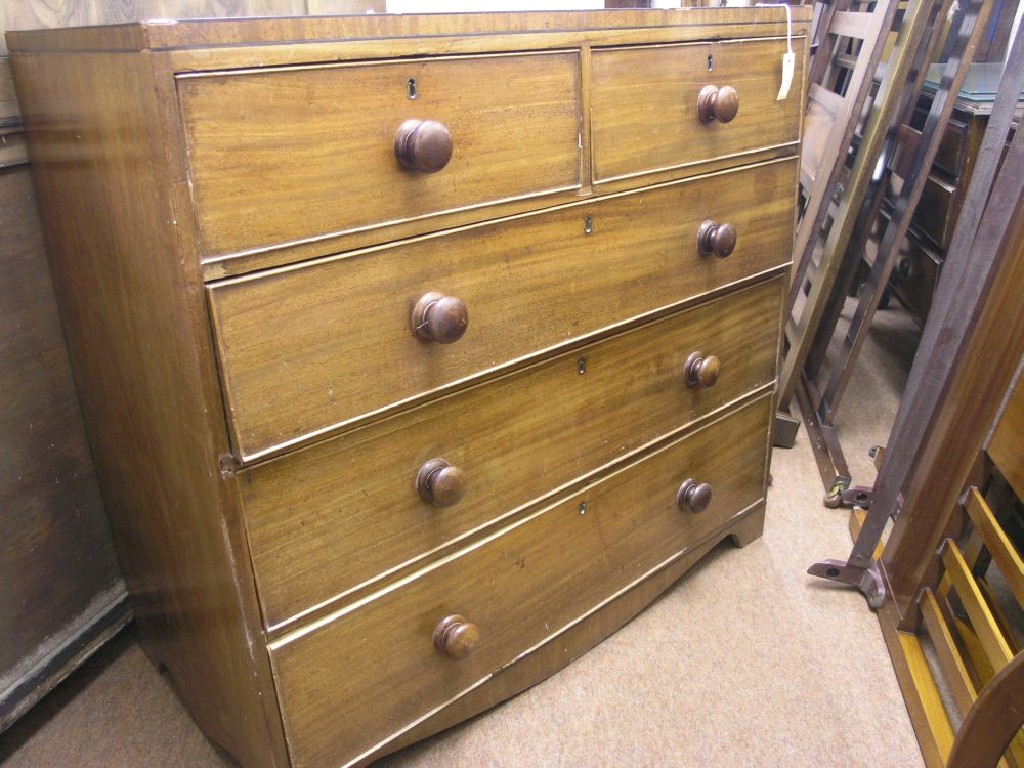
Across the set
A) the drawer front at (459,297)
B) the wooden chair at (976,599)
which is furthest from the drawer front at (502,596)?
the wooden chair at (976,599)

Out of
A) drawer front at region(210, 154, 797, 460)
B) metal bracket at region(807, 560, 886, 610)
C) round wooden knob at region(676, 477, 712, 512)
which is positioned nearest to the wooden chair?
metal bracket at region(807, 560, 886, 610)

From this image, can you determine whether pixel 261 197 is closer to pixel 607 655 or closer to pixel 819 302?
pixel 607 655

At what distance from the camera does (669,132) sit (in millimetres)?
1144

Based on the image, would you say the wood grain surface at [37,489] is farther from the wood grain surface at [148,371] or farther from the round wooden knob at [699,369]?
the round wooden knob at [699,369]

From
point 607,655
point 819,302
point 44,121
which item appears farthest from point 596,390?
point 819,302

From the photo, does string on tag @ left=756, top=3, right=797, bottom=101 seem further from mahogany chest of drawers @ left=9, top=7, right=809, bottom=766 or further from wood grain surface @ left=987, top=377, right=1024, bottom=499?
wood grain surface @ left=987, top=377, right=1024, bottom=499

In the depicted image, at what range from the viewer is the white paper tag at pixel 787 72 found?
124 centimetres

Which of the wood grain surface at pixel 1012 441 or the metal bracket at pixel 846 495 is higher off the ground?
the wood grain surface at pixel 1012 441

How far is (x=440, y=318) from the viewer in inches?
35.6

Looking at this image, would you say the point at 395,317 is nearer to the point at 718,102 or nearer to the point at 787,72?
the point at 718,102

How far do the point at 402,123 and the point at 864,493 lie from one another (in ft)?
4.39

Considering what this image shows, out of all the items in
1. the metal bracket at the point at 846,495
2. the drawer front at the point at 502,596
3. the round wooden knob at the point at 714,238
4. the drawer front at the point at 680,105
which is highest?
the drawer front at the point at 680,105

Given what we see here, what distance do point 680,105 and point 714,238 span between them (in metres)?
0.21

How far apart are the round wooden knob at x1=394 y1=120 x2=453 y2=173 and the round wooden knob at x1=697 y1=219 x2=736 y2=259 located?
53 centimetres
